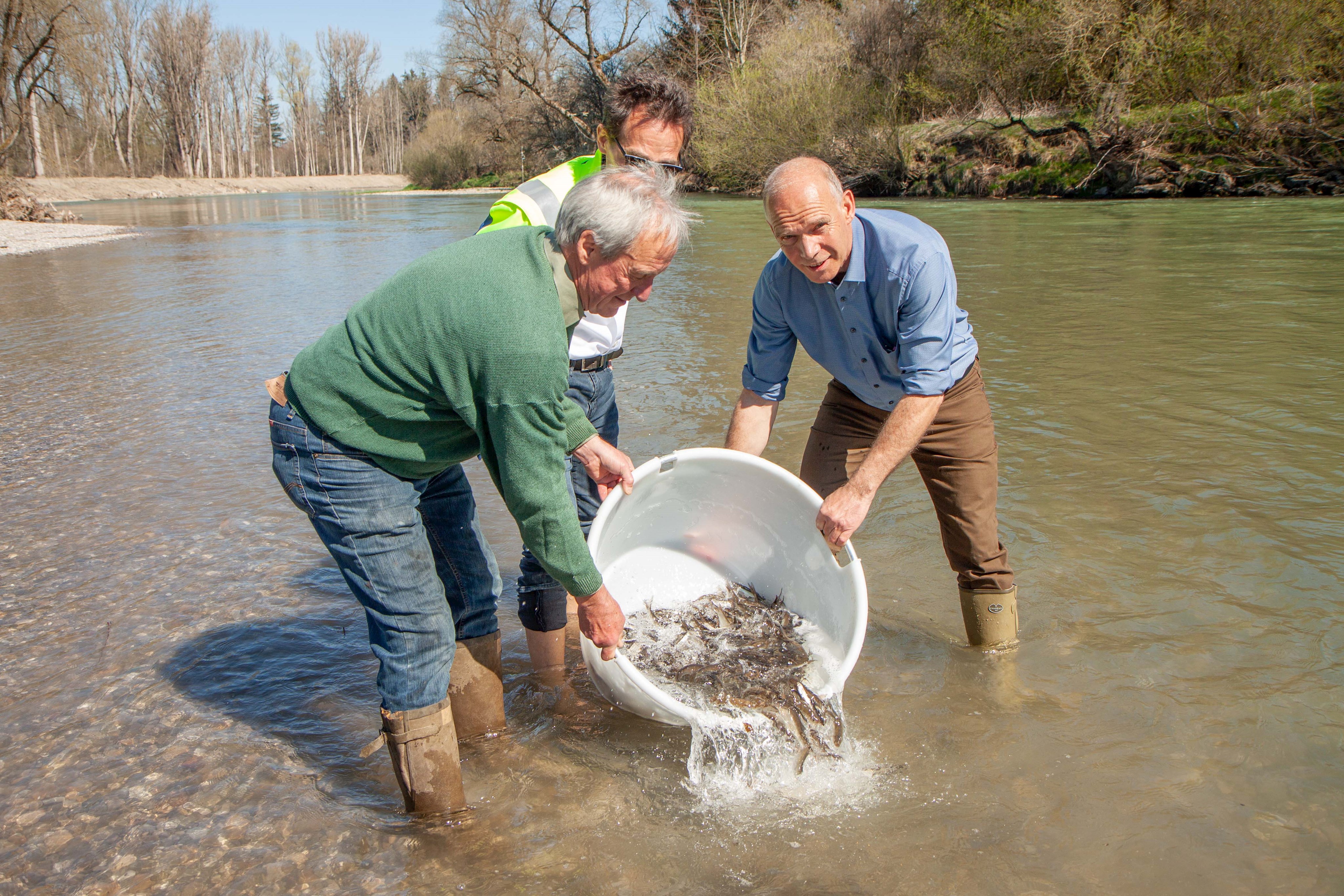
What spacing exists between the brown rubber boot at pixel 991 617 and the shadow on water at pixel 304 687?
2072 millimetres

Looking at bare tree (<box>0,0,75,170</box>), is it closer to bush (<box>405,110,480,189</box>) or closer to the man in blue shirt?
bush (<box>405,110,480,189</box>)

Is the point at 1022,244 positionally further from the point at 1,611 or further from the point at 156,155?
the point at 156,155

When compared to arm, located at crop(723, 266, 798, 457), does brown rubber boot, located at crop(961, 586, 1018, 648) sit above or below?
below

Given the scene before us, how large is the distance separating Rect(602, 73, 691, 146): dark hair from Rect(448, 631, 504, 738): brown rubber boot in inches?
66.2

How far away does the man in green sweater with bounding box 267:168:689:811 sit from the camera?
74.5 inches

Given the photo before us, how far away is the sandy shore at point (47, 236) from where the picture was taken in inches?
700

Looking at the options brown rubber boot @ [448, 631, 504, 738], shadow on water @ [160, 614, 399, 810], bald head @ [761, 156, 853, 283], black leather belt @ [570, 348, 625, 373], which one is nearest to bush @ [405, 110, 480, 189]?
shadow on water @ [160, 614, 399, 810]

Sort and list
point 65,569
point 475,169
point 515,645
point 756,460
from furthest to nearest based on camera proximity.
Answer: point 475,169, point 65,569, point 515,645, point 756,460

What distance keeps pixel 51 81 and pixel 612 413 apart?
4962cm

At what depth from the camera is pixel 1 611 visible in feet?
12.0

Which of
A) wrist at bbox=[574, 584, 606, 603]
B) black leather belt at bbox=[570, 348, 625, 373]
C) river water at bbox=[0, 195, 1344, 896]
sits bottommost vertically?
river water at bbox=[0, 195, 1344, 896]

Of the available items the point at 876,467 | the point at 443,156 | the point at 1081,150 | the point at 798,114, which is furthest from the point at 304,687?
the point at 443,156

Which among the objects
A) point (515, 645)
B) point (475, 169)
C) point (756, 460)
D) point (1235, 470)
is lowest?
point (515, 645)

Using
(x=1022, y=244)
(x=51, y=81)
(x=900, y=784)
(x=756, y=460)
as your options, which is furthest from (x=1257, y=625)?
(x=51, y=81)
